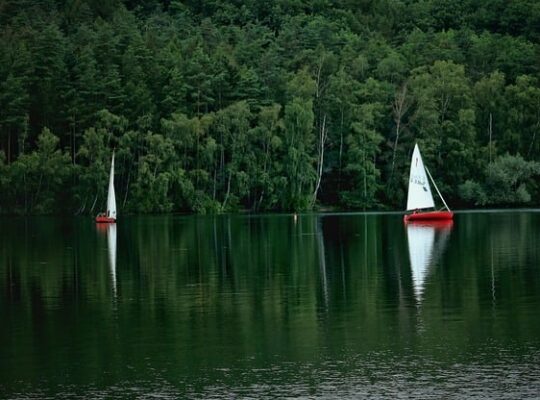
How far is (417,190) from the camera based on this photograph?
96.6 metres

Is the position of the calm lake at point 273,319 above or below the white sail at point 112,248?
below

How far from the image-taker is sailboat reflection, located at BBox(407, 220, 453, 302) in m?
49.1

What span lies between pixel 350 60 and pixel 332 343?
106 metres

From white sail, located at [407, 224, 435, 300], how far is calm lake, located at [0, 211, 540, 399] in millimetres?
124

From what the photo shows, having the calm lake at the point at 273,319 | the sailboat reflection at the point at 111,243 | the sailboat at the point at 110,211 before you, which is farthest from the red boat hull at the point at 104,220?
the calm lake at the point at 273,319

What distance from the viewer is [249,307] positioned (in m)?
40.6

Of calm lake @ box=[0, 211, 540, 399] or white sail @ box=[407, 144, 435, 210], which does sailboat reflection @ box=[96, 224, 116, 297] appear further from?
white sail @ box=[407, 144, 435, 210]

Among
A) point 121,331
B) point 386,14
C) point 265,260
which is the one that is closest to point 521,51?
point 386,14

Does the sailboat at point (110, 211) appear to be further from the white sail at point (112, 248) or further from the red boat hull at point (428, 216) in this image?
the red boat hull at point (428, 216)

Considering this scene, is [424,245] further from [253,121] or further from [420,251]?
[253,121]

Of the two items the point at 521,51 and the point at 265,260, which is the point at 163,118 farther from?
the point at 265,260

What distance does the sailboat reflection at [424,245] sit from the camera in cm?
4912

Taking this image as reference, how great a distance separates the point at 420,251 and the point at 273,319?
84.7 ft

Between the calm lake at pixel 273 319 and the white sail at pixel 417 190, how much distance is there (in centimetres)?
2510
